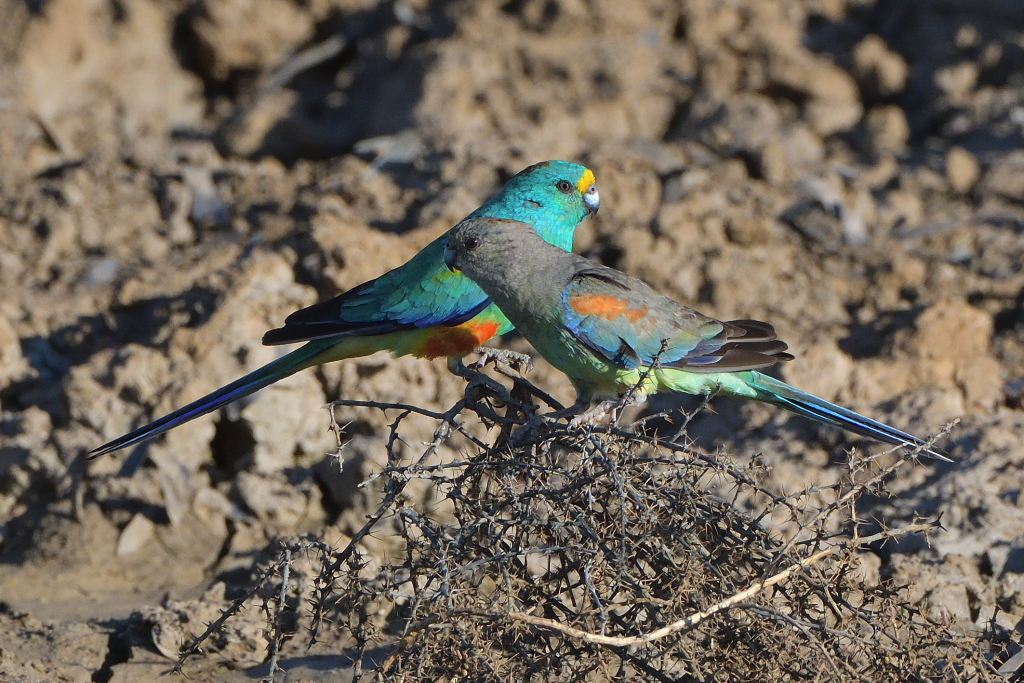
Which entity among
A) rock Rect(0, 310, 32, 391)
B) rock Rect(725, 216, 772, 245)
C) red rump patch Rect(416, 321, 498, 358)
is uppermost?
rock Rect(725, 216, 772, 245)

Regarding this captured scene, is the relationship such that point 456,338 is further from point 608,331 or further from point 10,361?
point 10,361

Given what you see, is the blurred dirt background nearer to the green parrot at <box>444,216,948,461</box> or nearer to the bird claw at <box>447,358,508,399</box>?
the green parrot at <box>444,216,948,461</box>

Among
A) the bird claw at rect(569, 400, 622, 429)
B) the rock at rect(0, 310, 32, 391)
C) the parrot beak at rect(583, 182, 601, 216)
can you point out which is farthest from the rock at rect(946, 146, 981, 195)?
the rock at rect(0, 310, 32, 391)

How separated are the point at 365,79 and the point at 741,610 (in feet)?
21.3

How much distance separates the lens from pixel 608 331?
450cm

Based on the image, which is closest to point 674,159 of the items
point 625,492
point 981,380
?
point 981,380

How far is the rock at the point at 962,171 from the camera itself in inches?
306

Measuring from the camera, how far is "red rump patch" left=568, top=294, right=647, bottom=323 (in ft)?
14.8

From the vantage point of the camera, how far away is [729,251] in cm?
702

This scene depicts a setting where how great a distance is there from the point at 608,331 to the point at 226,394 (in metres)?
1.84

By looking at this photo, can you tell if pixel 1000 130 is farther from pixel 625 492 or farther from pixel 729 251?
pixel 625 492

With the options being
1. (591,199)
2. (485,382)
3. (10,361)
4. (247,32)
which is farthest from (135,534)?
(247,32)

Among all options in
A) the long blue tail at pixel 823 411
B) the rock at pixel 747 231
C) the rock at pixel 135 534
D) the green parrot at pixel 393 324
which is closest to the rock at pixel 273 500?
the rock at pixel 135 534

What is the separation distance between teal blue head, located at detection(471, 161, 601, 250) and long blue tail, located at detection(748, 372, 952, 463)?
1.36m
